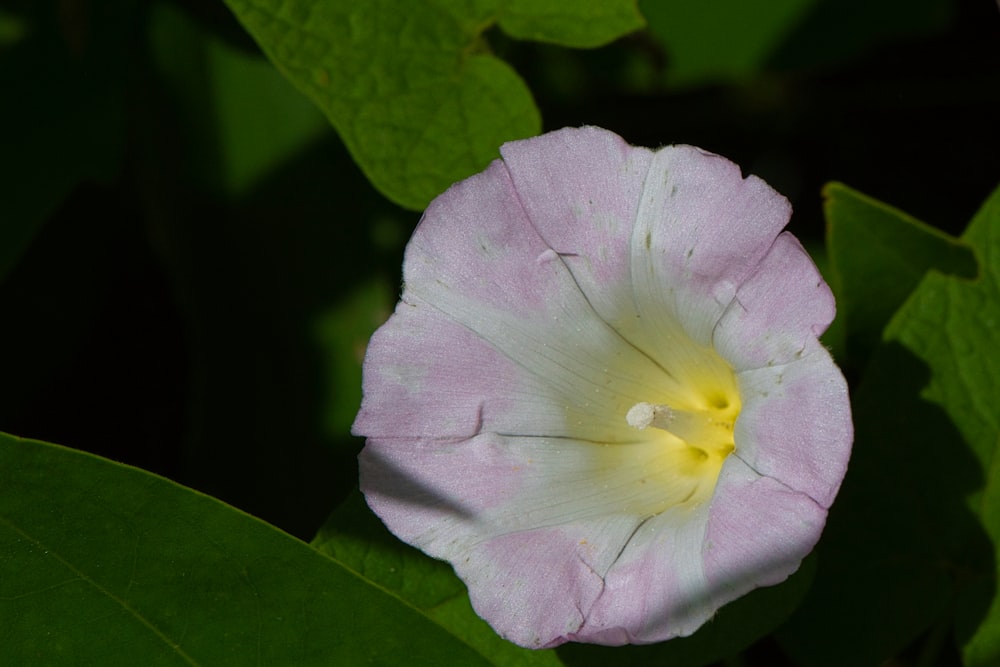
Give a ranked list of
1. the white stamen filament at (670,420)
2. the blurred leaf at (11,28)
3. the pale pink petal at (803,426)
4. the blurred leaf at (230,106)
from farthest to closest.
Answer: the blurred leaf at (230,106)
the blurred leaf at (11,28)
the white stamen filament at (670,420)
the pale pink petal at (803,426)

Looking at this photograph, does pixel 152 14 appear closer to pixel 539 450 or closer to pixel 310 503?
pixel 310 503

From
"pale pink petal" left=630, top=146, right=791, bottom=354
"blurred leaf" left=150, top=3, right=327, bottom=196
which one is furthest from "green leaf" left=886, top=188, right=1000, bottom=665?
"blurred leaf" left=150, top=3, right=327, bottom=196

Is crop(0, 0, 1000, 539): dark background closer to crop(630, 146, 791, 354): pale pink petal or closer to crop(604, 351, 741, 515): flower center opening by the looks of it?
crop(604, 351, 741, 515): flower center opening

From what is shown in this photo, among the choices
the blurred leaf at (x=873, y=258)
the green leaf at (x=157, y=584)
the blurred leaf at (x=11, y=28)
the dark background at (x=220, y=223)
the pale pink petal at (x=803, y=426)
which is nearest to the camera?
the pale pink petal at (x=803, y=426)

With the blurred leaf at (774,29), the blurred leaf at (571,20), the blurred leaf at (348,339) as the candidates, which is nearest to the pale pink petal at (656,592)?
the blurred leaf at (571,20)

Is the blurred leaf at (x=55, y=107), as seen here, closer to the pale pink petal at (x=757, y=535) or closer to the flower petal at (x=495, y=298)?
the flower petal at (x=495, y=298)

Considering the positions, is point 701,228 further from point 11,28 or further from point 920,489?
point 11,28
